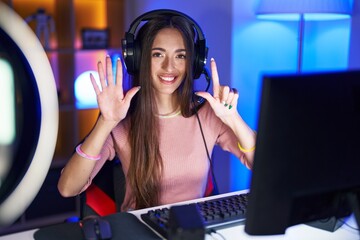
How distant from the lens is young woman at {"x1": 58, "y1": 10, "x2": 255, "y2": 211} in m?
1.26

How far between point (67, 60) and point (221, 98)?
59.2 inches

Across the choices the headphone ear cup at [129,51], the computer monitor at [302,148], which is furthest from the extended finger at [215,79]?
the computer monitor at [302,148]

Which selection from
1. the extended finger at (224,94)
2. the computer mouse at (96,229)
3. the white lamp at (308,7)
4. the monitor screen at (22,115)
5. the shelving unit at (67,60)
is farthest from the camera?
the shelving unit at (67,60)

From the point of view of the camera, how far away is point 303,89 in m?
0.62

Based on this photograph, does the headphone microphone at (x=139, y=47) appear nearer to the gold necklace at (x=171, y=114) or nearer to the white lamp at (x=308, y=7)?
the gold necklace at (x=171, y=114)

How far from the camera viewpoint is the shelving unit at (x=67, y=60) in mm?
2430

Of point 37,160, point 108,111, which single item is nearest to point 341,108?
point 37,160

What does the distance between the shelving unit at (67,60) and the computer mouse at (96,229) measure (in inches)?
59.3

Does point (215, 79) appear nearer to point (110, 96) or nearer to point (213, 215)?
point (110, 96)

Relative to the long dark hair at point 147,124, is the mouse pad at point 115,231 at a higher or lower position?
lower

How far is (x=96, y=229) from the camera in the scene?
2.91 feet

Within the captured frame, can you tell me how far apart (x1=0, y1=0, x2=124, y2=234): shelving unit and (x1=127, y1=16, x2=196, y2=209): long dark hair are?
1.19 meters

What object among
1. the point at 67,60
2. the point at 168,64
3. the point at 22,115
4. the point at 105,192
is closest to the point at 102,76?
the point at 168,64

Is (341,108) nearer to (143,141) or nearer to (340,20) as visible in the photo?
(143,141)
